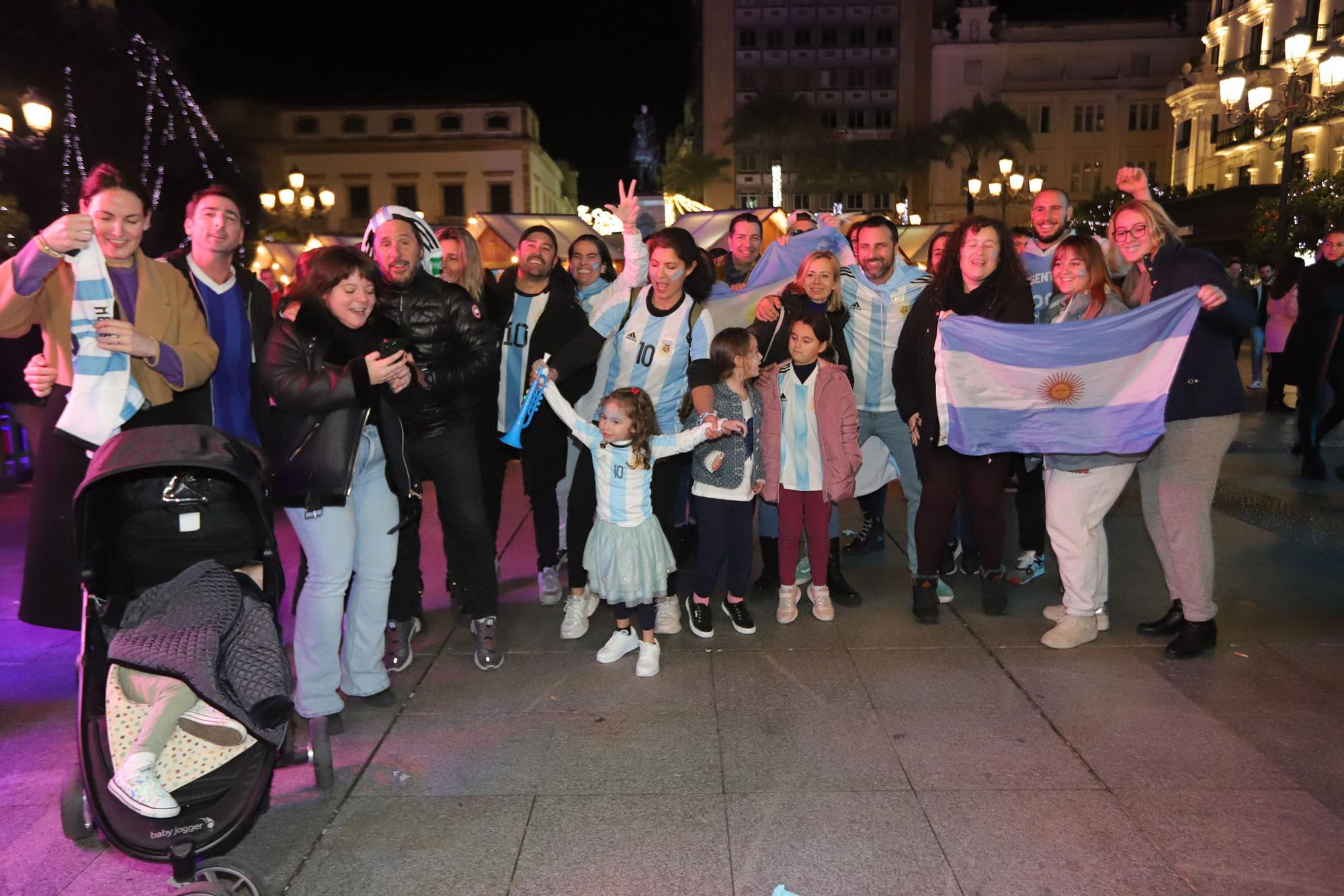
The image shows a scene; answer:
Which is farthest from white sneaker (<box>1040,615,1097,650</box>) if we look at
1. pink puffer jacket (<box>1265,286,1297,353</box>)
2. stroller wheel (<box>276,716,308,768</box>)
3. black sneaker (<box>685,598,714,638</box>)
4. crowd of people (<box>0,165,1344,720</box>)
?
pink puffer jacket (<box>1265,286,1297,353</box>)

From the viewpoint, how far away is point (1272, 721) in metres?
3.94

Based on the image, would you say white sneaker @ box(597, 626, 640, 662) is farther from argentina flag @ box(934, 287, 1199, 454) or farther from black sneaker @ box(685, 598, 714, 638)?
argentina flag @ box(934, 287, 1199, 454)

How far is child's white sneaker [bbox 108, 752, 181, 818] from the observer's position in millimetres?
2527

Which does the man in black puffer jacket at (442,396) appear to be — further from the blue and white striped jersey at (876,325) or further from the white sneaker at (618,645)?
the blue and white striped jersey at (876,325)

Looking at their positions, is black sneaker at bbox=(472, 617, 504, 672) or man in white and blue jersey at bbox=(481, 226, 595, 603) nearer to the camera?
black sneaker at bbox=(472, 617, 504, 672)

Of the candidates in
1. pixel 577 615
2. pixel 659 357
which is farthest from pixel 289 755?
pixel 659 357

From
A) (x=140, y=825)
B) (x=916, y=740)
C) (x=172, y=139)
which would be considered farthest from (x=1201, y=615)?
(x=172, y=139)

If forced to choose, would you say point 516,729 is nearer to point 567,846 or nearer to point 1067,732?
point 567,846

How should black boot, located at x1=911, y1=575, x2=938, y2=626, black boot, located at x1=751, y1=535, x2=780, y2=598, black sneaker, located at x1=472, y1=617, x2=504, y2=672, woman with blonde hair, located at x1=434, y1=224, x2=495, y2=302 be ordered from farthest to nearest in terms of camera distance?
black boot, located at x1=751, y1=535, x2=780, y2=598, woman with blonde hair, located at x1=434, y1=224, x2=495, y2=302, black boot, located at x1=911, y1=575, x2=938, y2=626, black sneaker, located at x1=472, y1=617, x2=504, y2=672

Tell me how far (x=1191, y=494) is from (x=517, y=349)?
3.74 meters

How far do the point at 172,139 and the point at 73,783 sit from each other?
92.8ft

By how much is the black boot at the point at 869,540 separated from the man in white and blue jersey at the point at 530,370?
7.39 ft

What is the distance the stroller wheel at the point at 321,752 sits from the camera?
339 cm

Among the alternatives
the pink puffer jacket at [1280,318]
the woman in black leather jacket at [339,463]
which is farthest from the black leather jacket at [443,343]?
the pink puffer jacket at [1280,318]
